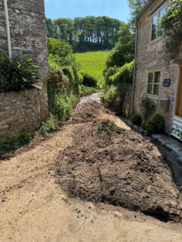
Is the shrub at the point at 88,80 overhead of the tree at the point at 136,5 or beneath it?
beneath

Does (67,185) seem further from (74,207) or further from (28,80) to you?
(28,80)

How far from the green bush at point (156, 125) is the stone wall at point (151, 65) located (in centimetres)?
19

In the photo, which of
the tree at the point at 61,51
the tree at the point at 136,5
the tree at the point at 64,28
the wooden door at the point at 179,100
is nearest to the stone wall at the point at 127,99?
the wooden door at the point at 179,100

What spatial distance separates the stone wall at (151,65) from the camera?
19.5 feet

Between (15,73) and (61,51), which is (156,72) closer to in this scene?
(15,73)

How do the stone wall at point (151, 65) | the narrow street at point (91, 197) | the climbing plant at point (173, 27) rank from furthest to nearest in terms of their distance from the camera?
the stone wall at point (151, 65) → the climbing plant at point (173, 27) → the narrow street at point (91, 197)

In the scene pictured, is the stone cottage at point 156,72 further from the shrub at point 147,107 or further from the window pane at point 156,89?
the shrub at point 147,107

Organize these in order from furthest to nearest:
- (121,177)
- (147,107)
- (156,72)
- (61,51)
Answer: (61,51) → (147,107) → (156,72) → (121,177)

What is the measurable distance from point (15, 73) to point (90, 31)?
229ft

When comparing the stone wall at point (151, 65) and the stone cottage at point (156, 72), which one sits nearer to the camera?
the stone cottage at point (156, 72)

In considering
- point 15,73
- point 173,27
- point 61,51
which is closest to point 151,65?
point 173,27

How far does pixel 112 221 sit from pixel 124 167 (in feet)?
4.13

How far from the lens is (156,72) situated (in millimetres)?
7281

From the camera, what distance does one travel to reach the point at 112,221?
8.62 feet
